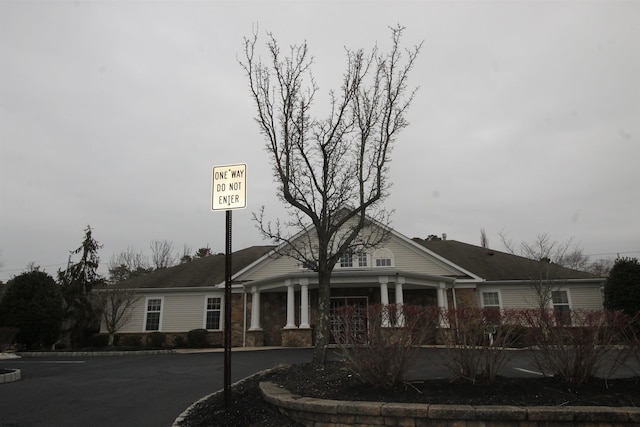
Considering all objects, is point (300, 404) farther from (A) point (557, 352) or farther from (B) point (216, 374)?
(B) point (216, 374)

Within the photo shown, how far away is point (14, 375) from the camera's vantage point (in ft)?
34.0

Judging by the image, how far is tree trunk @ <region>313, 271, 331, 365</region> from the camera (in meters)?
8.04

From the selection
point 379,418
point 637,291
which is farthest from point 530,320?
point 637,291

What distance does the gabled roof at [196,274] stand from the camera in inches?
901

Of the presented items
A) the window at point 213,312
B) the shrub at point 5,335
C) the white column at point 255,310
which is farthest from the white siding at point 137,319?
the white column at point 255,310

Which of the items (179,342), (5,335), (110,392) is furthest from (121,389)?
(179,342)

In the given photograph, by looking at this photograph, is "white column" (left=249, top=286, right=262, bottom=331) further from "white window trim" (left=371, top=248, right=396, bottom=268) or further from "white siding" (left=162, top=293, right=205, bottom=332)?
"white window trim" (left=371, top=248, right=396, bottom=268)

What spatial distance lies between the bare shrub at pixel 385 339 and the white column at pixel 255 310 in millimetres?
14660

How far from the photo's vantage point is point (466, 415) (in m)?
4.56

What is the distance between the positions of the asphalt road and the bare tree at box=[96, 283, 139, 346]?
26.4ft

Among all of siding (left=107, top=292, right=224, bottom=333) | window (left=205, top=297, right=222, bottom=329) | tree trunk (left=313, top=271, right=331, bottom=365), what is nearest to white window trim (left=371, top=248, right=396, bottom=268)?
siding (left=107, top=292, right=224, bottom=333)

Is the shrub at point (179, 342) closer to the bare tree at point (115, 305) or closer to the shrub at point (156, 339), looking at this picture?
the shrub at point (156, 339)

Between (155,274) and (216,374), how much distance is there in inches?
611

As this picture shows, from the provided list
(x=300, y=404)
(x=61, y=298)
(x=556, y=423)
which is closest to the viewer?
(x=556, y=423)
